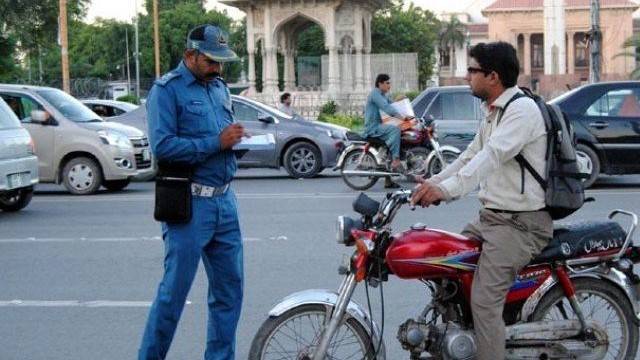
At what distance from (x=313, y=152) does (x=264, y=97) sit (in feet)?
107

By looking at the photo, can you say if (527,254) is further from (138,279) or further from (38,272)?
(38,272)

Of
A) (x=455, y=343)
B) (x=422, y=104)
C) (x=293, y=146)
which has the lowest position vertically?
(x=455, y=343)

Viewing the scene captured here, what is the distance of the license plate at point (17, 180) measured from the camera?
1306 cm

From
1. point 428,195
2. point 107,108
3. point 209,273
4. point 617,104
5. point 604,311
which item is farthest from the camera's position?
point 107,108

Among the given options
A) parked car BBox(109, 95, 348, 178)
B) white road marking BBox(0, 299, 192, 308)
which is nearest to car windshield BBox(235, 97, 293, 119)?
parked car BBox(109, 95, 348, 178)

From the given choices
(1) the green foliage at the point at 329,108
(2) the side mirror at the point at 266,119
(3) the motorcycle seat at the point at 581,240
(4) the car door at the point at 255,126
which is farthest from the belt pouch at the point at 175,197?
(1) the green foliage at the point at 329,108

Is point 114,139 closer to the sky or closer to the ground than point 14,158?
closer to the sky

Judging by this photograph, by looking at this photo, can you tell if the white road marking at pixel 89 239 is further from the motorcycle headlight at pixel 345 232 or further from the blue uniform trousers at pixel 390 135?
the motorcycle headlight at pixel 345 232

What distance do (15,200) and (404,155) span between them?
579 centimetres

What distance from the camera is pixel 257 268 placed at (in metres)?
9.38

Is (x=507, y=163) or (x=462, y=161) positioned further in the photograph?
(x=462, y=161)

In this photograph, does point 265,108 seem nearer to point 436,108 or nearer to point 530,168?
point 436,108

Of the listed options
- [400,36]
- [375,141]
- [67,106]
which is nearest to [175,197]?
[375,141]

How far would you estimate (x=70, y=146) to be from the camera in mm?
16422
